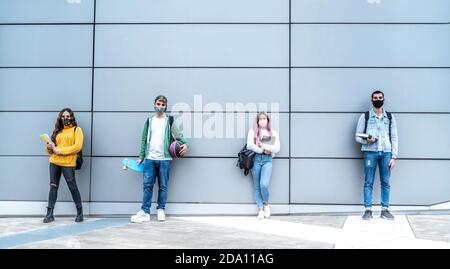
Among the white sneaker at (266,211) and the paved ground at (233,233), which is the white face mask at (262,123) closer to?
the white sneaker at (266,211)

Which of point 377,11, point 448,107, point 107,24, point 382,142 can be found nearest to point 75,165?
point 107,24

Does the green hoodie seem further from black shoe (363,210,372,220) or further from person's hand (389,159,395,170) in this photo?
person's hand (389,159,395,170)

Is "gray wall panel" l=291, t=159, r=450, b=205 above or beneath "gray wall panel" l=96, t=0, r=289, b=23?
beneath

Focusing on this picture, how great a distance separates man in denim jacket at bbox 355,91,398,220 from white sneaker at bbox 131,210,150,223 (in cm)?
342

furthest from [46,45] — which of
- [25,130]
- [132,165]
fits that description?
[132,165]

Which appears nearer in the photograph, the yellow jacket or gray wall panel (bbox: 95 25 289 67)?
the yellow jacket

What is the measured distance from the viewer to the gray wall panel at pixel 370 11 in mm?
8938

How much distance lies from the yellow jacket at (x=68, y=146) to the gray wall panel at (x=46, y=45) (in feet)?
4.33

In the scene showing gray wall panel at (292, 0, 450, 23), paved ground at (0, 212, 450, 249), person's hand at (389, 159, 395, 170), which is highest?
gray wall panel at (292, 0, 450, 23)

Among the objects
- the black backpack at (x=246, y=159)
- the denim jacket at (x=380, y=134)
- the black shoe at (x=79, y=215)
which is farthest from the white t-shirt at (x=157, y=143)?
the denim jacket at (x=380, y=134)

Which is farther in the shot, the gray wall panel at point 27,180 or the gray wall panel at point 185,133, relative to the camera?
the gray wall panel at point 27,180

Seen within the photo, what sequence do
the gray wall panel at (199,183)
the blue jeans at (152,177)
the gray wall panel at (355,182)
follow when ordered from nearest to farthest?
the blue jeans at (152,177)
the gray wall panel at (355,182)
the gray wall panel at (199,183)

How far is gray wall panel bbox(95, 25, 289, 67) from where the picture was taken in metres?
9.06

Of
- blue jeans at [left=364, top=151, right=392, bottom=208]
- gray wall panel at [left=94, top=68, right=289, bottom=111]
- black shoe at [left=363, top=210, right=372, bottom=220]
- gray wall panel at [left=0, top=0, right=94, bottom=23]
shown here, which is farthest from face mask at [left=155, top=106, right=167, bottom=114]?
black shoe at [left=363, top=210, right=372, bottom=220]
